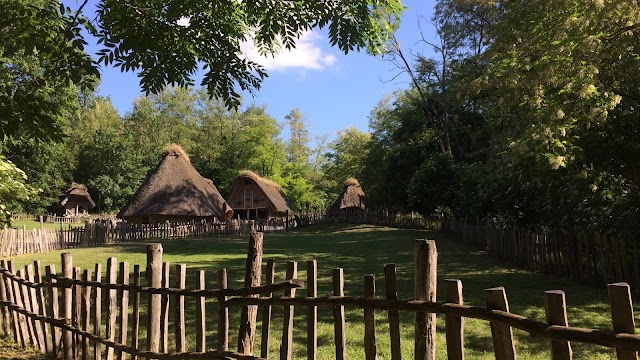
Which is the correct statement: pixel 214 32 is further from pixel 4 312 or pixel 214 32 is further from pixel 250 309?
pixel 4 312

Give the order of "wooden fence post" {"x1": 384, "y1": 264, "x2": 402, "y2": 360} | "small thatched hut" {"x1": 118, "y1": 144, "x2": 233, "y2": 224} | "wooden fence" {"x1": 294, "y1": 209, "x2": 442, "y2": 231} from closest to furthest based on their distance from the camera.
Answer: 1. "wooden fence post" {"x1": 384, "y1": 264, "x2": 402, "y2": 360}
2. "small thatched hut" {"x1": 118, "y1": 144, "x2": 233, "y2": 224}
3. "wooden fence" {"x1": 294, "y1": 209, "x2": 442, "y2": 231}

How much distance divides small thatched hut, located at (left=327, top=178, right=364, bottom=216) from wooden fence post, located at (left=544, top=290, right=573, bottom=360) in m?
50.1

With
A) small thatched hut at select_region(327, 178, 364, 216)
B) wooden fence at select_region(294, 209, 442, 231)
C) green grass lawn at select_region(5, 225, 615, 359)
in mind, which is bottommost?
green grass lawn at select_region(5, 225, 615, 359)

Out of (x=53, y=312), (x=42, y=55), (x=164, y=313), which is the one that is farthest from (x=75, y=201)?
(x=164, y=313)

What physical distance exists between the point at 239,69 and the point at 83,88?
2119 millimetres

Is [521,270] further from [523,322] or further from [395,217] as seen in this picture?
[395,217]

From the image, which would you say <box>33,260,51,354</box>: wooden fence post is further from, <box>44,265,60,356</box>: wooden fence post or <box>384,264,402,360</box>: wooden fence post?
<box>384,264,402,360</box>: wooden fence post

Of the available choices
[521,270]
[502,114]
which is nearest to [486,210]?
[502,114]

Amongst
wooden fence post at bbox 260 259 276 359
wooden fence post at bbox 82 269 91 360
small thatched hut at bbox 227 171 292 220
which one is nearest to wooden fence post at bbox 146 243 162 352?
wooden fence post at bbox 82 269 91 360

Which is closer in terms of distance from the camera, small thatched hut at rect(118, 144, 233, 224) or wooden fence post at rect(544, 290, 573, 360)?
wooden fence post at rect(544, 290, 573, 360)

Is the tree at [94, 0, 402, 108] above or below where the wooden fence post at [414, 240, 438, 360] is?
above

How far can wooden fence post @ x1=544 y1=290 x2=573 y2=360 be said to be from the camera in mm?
2273

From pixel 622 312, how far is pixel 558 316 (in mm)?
284

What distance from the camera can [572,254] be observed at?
38.8ft
